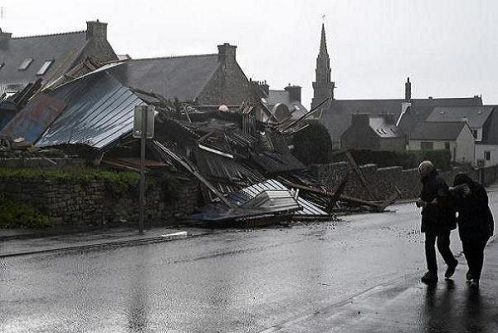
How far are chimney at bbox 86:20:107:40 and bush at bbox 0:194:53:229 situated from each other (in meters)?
34.6

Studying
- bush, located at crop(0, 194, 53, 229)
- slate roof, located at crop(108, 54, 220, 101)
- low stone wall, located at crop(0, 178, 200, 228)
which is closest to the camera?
bush, located at crop(0, 194, 53, 229)

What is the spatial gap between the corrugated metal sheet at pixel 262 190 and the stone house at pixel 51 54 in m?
27.4

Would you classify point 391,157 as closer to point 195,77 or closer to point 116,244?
point 195,77

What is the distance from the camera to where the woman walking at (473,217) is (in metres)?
10.1

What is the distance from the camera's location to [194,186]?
2055 centimetres

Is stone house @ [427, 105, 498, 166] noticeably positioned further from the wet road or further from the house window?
the wet road

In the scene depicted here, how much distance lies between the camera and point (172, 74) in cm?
4800

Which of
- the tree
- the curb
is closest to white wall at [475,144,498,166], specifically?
the tree

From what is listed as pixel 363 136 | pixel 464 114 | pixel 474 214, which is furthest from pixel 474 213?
pixel 464 114

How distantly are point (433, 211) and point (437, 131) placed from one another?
77.9 m

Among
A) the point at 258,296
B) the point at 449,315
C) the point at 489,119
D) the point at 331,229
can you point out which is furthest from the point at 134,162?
the point at 489,119

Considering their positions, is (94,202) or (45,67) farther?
(45,67)

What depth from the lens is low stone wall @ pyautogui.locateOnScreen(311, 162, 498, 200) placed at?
3256cm

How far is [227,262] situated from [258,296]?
9.88ft
